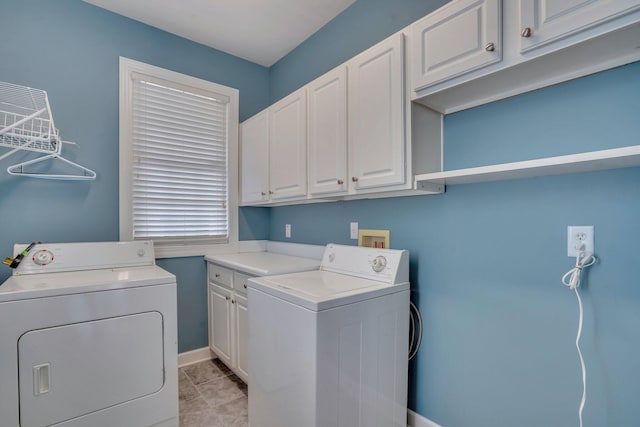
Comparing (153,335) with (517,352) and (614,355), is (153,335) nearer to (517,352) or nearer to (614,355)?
(517,352)

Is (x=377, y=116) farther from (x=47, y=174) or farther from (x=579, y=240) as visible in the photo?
(x=47, y=174)

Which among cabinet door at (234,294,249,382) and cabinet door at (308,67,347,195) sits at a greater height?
cabinet door at (308,67,347,195)

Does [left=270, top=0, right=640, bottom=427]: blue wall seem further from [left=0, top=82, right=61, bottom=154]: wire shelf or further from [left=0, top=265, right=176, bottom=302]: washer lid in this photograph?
[left=0, top=82, right=61, bottom=154]: wire shelf

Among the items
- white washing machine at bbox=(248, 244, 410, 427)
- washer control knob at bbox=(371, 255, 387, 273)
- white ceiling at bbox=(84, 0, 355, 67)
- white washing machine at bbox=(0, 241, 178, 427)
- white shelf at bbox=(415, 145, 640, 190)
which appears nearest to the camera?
white shelf at bbox=(415, 145, 640, 190)

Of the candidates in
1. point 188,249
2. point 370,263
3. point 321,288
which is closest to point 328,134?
point 370,263

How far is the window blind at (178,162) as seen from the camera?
2436 millimetres

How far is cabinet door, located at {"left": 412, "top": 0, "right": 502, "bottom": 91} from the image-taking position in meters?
1.18

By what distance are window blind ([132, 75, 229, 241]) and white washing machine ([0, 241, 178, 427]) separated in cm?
69

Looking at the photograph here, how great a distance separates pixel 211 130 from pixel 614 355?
118 inches

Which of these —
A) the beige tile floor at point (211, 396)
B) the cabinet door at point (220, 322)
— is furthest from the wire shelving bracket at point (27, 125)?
the beige tile floor at point (211, 396)

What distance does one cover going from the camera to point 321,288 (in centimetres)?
146

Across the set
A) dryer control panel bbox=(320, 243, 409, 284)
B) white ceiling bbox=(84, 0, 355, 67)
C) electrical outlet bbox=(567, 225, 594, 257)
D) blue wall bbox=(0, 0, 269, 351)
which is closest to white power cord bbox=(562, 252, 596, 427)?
electrical outlet bbox=(567, 225, 594, 257)

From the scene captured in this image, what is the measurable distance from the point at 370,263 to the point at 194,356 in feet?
6.27

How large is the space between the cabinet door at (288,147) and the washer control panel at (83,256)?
1068 mm
